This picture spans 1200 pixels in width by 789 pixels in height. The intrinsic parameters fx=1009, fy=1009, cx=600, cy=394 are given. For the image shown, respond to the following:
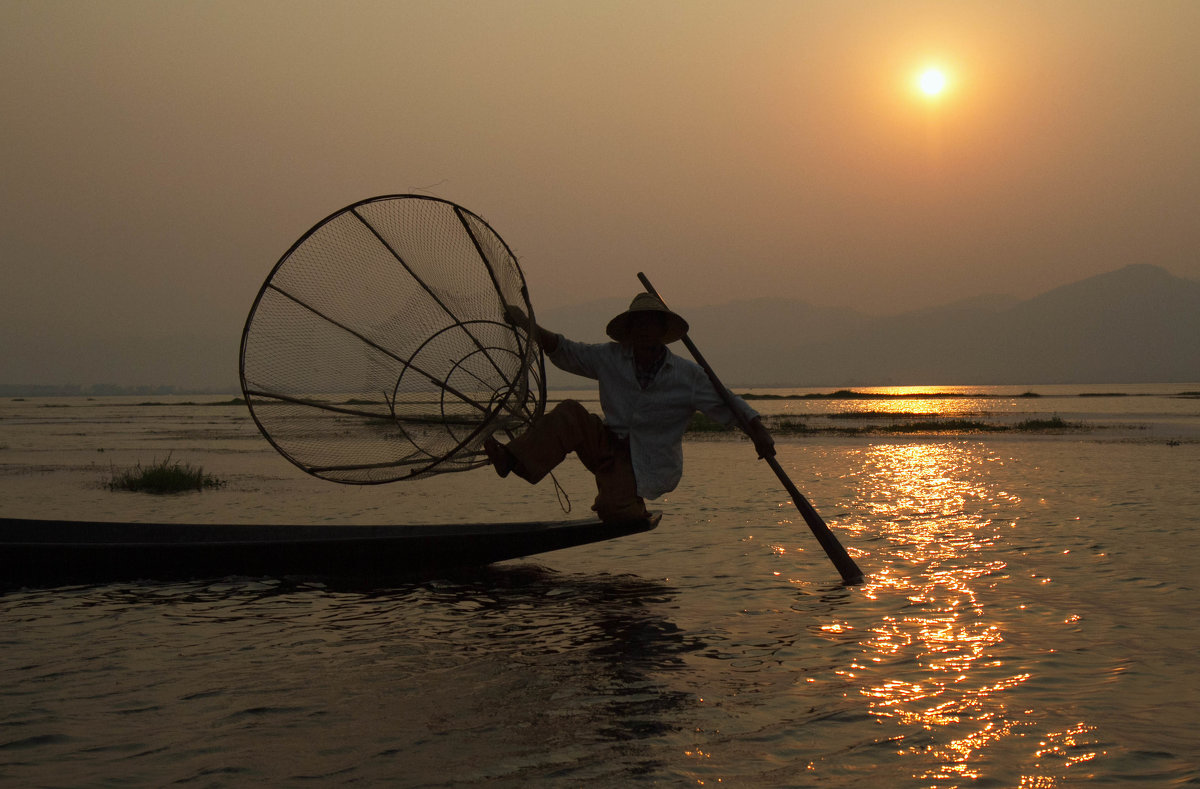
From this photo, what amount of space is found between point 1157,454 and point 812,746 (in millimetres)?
16316

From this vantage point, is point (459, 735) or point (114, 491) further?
point (114, 491)

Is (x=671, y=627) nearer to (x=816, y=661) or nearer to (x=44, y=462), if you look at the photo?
(x=816, y=661)

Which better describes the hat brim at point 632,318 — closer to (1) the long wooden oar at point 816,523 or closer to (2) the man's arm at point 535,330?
(1) the long wooden oar at point 816,523

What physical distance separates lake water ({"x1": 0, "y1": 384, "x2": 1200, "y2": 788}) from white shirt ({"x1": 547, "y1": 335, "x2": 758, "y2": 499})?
2.70 ft

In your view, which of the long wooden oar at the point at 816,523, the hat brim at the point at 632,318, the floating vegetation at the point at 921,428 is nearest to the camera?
the hat brim at the point at 632,318

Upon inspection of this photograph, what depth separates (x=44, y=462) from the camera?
18406 mm

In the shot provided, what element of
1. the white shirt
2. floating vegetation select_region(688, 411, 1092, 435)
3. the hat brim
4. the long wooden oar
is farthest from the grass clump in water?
floating vegetation select_region(688, 411, 1092, 435)

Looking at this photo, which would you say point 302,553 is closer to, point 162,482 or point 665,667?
point 665,667

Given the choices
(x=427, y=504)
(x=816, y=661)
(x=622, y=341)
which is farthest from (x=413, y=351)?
(x=427, y=504)

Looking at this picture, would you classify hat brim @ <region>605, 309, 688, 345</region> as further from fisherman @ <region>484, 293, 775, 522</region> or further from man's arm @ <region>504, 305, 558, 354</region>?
man's arm @ <region>504, 305, 558, 354</region>

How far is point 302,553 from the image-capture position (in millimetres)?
6730

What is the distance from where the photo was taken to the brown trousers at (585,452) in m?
5.89

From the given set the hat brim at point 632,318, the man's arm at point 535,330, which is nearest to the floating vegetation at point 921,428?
the hat brim at point 632,318

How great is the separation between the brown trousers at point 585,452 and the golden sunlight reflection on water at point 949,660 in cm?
163
